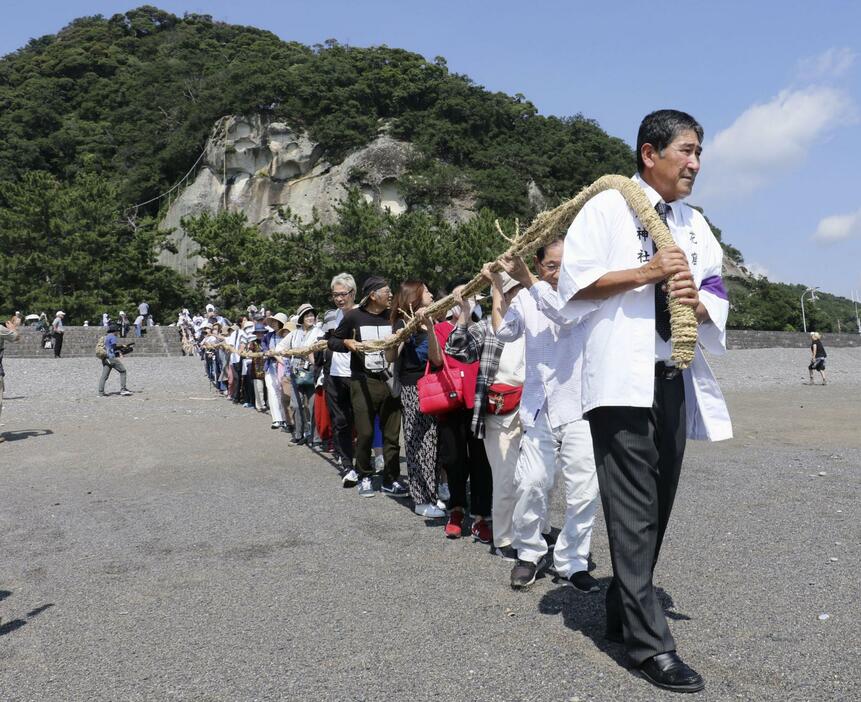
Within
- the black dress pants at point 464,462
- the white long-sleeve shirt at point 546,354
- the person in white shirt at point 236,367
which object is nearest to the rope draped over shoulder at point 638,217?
the white long-sleeve shirt at point 546,354

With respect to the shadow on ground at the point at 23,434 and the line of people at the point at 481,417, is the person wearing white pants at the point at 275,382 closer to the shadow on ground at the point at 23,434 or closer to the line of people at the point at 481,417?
the line of people at the point at 481,417

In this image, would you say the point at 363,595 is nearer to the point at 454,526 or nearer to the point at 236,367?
the point at 454,526

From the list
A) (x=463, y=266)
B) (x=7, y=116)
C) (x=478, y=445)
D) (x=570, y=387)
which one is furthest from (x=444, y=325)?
(x=7, y=116)

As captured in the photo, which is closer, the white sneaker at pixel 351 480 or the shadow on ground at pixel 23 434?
the white sneaker at pixel 351 480

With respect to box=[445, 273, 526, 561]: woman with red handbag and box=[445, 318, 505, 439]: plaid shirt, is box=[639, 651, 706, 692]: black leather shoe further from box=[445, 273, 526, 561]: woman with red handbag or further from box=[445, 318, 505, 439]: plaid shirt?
box=[445, 318, 505, 439]: plaid shirt

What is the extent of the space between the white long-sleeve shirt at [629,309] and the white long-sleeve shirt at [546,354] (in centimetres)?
55

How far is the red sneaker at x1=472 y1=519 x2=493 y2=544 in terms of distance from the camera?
18.3 feet

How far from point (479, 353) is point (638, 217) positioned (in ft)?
7.51

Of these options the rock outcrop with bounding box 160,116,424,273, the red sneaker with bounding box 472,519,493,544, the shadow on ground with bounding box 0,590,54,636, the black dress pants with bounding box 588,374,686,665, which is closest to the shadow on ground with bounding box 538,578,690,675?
the black dress pants with bounding box 588,374,686,665

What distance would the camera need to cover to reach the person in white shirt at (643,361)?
304 centimetres

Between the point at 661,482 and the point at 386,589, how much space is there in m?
1.83

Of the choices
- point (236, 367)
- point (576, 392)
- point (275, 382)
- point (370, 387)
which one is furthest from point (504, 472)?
point (236, 367)

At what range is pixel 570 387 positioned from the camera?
13.6 ft

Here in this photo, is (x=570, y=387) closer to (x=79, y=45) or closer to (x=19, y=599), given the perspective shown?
(x=19, y=599)
